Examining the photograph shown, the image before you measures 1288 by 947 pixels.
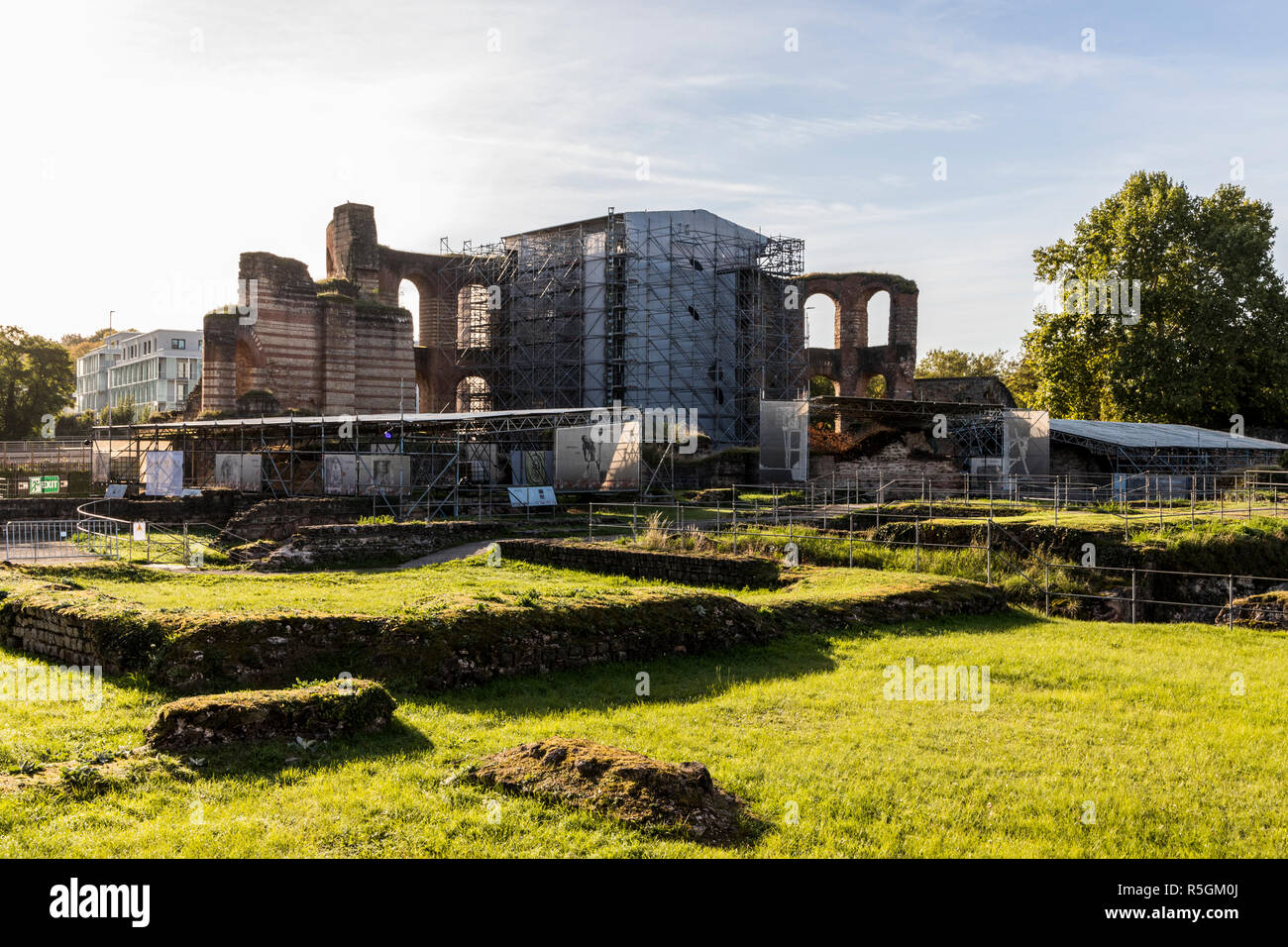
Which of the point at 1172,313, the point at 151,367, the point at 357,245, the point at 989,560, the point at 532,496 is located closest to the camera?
the point at 989,560

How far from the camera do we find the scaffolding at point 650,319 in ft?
135

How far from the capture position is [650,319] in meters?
41.2

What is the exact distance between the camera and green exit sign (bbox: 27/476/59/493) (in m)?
31.9

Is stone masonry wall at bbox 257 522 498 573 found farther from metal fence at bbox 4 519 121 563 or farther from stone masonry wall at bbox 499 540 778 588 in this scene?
metal fence at bbox 4 519 121 563

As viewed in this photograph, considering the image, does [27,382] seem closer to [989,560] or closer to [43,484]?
[43,484]

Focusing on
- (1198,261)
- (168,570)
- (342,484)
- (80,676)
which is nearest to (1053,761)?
(80,676)

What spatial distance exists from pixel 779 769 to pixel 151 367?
87.2 metres

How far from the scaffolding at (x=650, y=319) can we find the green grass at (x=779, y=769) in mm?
32268

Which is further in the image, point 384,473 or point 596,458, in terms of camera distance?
point 596,458

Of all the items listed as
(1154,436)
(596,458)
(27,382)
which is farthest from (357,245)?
(1154,436)

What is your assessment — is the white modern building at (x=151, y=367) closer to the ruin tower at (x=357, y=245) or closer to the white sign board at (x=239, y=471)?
the ruin tower at (x=357, y=245)

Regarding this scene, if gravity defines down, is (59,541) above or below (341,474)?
below

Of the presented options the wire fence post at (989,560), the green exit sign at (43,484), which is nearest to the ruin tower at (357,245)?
the green exit sign at (43,484)
